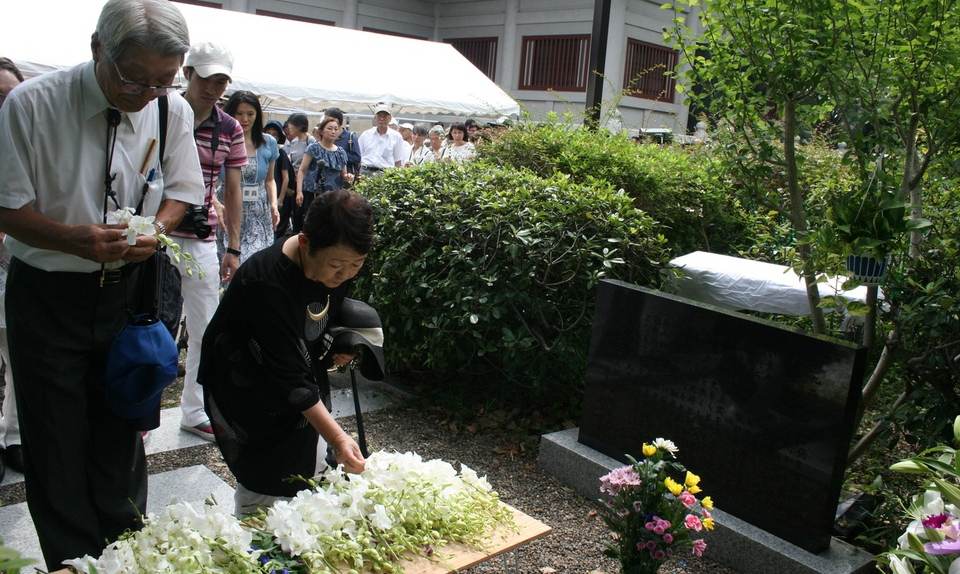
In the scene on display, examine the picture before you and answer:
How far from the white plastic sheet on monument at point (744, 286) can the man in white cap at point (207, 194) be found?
8.55 feet

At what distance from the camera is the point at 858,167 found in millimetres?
4520

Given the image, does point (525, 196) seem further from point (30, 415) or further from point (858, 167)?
point (30, 415)

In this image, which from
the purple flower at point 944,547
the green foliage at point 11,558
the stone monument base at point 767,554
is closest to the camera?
the green foliage at point 11,558

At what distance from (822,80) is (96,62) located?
11.1ft

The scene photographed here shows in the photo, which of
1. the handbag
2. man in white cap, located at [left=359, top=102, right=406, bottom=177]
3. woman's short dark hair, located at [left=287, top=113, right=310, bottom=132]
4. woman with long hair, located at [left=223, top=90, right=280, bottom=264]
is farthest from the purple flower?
man in white cap, located at [left=359, top=102, right=406, bottom=177]

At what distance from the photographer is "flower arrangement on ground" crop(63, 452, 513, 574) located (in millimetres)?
2225

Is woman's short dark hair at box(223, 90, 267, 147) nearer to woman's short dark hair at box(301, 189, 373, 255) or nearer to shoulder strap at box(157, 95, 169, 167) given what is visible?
shoulder strap at box(157, 95, 169, 167)

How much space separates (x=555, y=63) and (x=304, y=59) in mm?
9227

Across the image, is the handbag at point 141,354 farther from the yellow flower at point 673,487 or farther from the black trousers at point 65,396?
the yellow flower at point 673,487

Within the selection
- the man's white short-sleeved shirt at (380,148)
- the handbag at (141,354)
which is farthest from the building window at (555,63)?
the handbag at (141,354)

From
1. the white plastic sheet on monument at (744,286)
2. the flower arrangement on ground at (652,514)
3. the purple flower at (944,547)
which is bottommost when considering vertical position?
the flower arrangement on ground at (652,514)

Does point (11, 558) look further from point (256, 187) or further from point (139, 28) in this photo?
point (256, 187)

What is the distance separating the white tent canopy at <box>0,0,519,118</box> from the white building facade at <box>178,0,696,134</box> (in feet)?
14.3

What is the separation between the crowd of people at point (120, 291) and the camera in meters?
2.63
